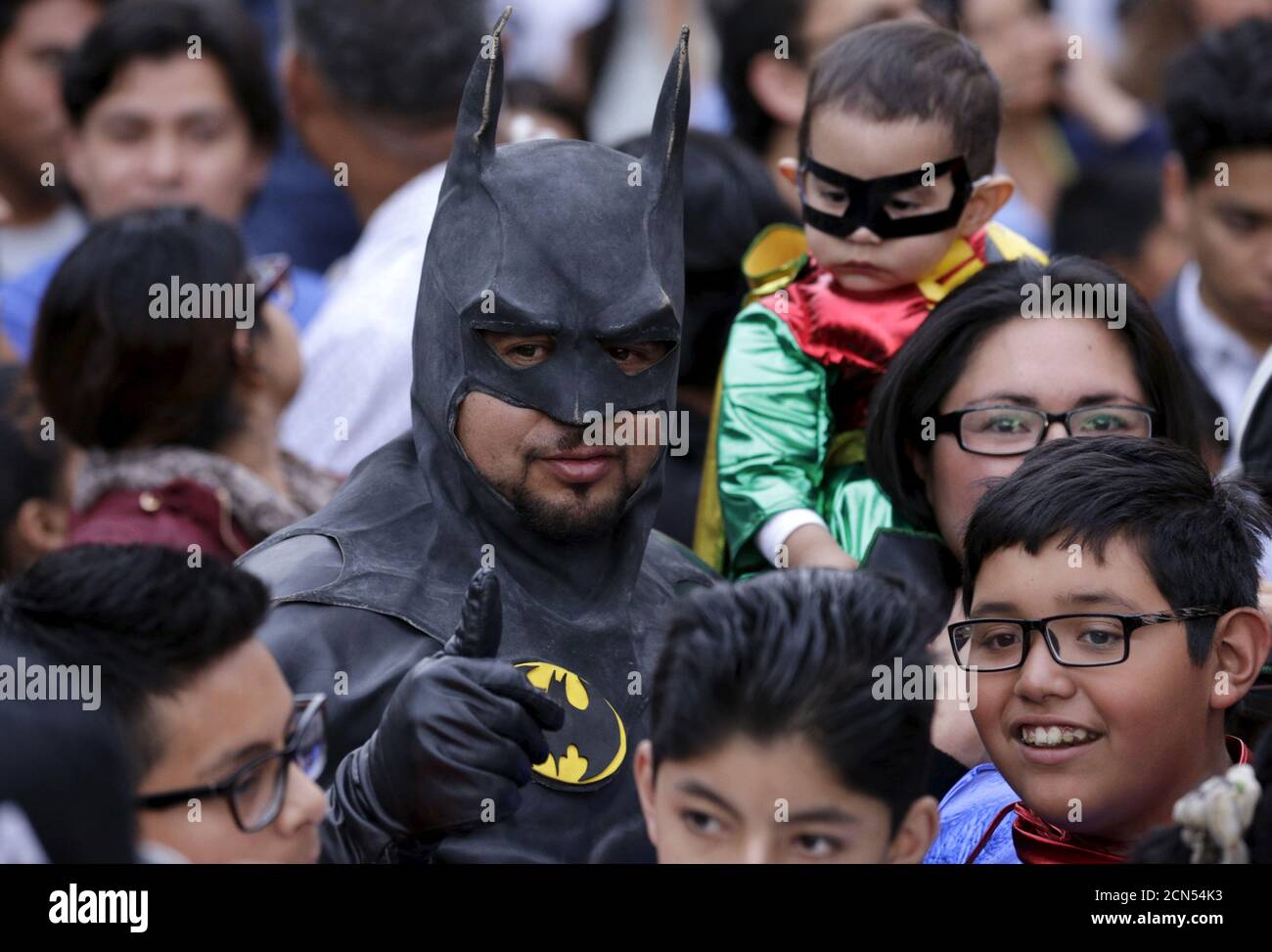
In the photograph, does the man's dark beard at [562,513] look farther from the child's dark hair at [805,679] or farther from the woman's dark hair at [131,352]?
the woman's dark hair at [131,352]

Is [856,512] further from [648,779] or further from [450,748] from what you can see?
[450,748]

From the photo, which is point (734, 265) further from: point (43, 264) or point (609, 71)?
point (609, 71)

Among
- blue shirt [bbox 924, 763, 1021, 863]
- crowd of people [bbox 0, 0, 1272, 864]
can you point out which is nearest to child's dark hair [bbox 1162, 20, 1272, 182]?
crowd of people [bbox 0, 0, 1272, 864]

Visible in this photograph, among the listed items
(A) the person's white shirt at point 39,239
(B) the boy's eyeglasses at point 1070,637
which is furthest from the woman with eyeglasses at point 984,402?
(A) the person's white shirt at point 39,239

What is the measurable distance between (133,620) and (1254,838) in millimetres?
1514

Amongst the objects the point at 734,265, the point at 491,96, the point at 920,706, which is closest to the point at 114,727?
the point at 920,706

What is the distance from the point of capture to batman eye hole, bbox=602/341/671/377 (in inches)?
159

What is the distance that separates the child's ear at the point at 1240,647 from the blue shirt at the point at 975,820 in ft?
1.43

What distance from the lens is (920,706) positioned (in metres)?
3.38

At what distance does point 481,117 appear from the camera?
409cm

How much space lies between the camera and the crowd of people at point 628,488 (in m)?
3.31

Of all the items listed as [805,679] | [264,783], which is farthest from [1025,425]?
[264,783]

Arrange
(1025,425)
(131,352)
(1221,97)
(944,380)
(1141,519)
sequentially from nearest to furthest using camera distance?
(1141,519), (1025,425), (944,380), (131,352), (1221,97)

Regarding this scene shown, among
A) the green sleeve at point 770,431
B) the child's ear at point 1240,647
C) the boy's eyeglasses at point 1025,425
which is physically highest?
the green sleeve at point 770,431
